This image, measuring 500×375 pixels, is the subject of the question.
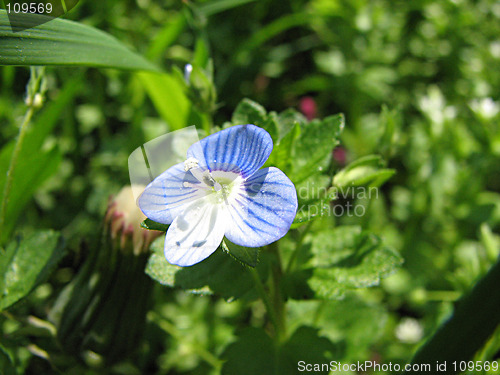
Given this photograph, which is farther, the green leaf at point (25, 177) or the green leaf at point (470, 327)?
the green leaf at point (25, 177)

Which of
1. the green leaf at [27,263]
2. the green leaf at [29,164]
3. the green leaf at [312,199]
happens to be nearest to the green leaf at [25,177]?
the green leaf at [29,164]

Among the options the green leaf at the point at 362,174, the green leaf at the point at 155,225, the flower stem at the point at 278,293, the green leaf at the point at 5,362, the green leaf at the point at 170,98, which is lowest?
the green leaf at the point at 5,362

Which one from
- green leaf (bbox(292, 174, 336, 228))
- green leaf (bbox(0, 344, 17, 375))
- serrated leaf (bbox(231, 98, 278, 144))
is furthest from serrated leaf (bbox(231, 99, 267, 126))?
green leaf (bbox(0, 344, 17, 375))

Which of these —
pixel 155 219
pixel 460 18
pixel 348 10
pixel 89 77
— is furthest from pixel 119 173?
pixel 460 18

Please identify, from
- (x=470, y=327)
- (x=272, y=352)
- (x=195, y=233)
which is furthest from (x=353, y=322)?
(x=195, y=233)

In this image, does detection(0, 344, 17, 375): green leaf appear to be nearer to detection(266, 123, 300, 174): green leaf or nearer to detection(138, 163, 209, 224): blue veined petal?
detection(138, 163, 209, 224): blue veined petal

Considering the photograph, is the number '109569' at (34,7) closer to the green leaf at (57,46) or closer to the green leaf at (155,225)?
the green leaf at (57,46)

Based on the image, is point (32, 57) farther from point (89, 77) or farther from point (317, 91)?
point (317, 91)
